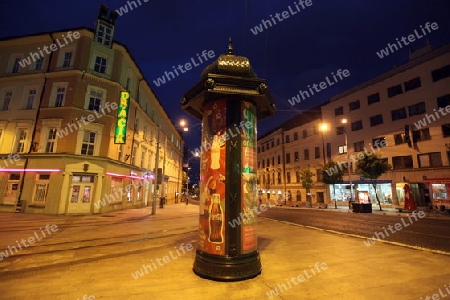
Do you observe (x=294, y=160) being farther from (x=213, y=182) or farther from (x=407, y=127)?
(x=213, y=182)

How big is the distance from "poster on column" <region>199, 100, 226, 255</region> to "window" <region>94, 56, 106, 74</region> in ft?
64.7

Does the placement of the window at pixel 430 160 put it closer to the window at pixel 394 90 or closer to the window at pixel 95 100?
the window at pixel 394 90

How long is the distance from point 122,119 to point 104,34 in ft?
26.7

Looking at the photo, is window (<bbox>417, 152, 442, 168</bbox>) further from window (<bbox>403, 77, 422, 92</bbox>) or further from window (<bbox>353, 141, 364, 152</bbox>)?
window (<bbox>403, 77, 422, 92</bbox>)

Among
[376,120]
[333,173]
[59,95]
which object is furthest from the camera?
[333,173]

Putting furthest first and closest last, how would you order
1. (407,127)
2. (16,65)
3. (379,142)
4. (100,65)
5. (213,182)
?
(379,142)
(407,127)
(16,65)
(100,65)
(213,182)

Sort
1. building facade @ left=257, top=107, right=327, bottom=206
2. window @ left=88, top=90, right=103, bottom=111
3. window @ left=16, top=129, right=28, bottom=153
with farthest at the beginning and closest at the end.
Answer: building facade @ left=257, top=107, right=327, bottom=206 → window @ left=88, top=90, right=103, bottom=111 → window @ left=16, top=129, right=28, bottom=153

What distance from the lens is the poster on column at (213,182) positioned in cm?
481

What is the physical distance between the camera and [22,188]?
18344 mm

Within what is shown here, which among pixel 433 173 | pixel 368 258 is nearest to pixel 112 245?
pixel 368 258

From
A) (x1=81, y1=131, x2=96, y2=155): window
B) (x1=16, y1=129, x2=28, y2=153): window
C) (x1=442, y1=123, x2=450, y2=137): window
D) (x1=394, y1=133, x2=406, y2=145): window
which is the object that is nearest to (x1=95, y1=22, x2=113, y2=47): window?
(x1=81, y1=131, x2=96, y2=155): window

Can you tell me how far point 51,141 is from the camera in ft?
62.1

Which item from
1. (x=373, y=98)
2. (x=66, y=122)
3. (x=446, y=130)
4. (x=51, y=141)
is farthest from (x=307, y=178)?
(x=51, y=141)

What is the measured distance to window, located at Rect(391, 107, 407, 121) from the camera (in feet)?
92.8
